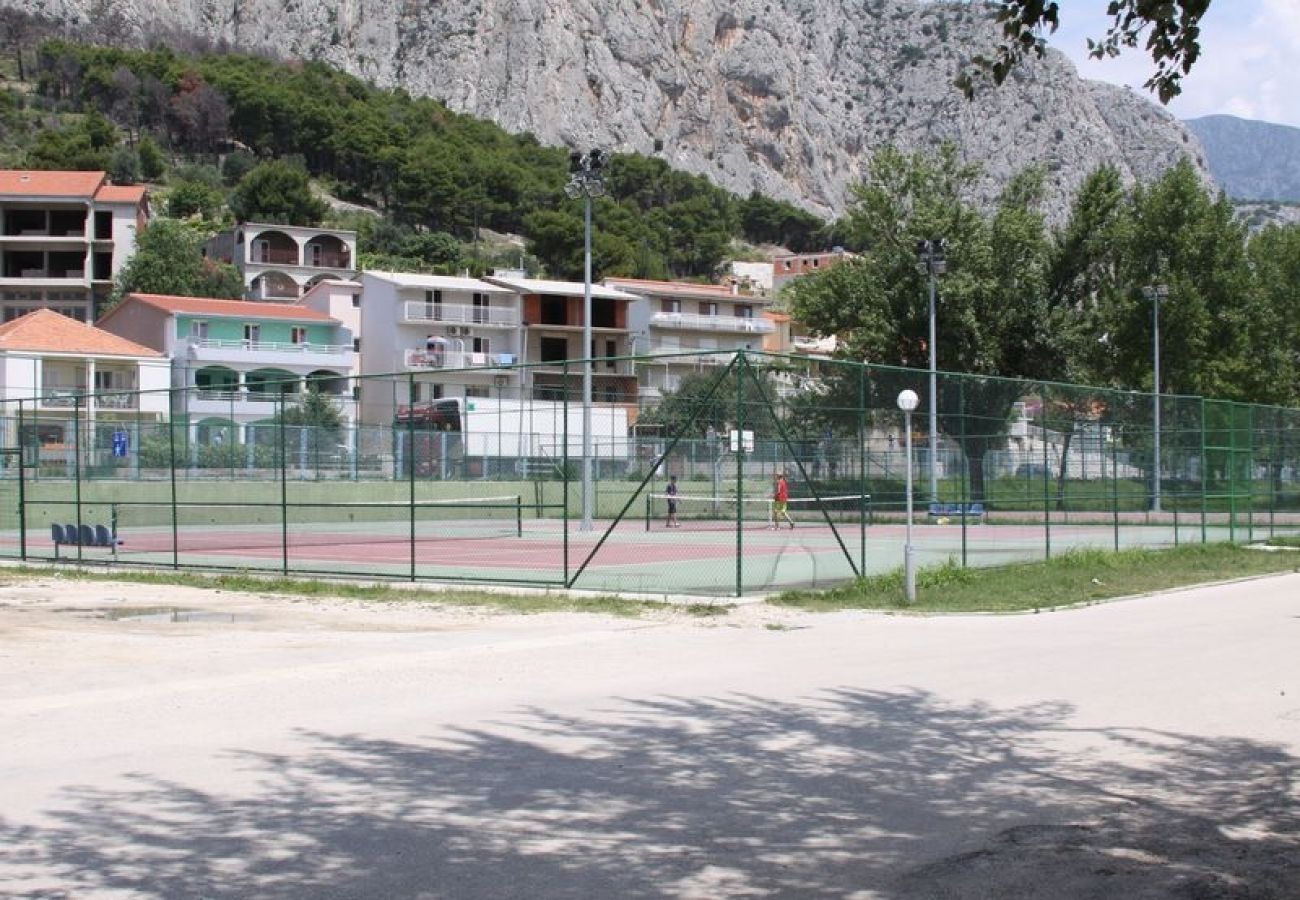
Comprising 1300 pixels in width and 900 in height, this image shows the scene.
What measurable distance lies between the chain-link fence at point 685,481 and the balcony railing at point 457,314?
4186 cm

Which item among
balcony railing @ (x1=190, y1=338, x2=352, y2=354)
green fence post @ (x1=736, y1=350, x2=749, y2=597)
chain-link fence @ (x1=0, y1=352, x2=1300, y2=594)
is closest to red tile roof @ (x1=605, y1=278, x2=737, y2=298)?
balcony railing @ (x1=190, y1=338, x2=352, y2=354)

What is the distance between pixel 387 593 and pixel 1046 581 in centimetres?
973

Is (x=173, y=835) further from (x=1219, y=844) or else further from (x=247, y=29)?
(x=247, y=29)

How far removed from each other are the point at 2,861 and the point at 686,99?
19963cm

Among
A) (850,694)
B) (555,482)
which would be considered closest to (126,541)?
(555,482)

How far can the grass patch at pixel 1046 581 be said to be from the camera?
17.9 meters

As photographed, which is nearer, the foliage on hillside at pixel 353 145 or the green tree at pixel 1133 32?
the green tree at pixel 1133 32

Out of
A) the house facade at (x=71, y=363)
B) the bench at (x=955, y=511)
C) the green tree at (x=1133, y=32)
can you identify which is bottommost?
the bench at (x=955, y=511)

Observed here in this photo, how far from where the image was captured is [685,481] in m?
31.4

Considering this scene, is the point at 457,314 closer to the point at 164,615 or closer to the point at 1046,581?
the point at 1046,581

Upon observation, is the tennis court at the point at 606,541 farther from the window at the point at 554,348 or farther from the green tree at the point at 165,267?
the green tree at the point at 165,267

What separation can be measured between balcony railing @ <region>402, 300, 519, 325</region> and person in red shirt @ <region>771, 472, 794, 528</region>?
64612mm

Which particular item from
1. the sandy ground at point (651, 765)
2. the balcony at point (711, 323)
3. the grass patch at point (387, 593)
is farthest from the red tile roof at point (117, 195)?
the sandy ground at point (651, 765)

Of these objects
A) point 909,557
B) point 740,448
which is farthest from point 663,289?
point 740,448
